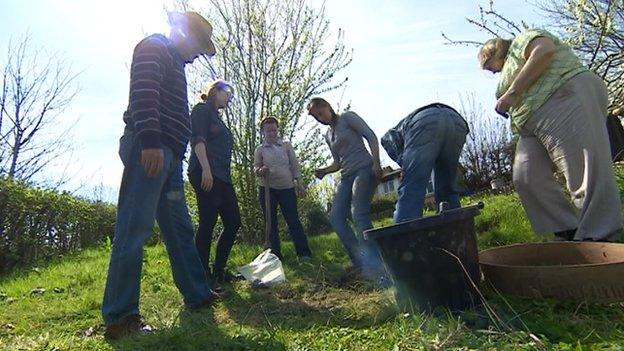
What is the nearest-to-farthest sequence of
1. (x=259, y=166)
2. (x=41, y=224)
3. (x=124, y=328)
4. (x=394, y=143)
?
(x=124, y=328) → (x=394, y=143) → (x=259, y=166) → (x=41, y=224)

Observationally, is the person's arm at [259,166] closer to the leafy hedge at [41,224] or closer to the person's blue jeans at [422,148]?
the person's blue jeans at [422,148]

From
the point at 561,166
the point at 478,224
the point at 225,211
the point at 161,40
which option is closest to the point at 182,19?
the point at 161,40

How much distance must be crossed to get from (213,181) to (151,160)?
54.8 inches

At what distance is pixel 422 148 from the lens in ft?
10.2

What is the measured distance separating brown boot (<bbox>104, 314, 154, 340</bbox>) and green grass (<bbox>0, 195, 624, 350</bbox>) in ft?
0.20

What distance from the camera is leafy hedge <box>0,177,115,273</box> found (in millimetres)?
7602

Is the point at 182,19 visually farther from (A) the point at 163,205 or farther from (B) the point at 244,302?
(B) the point at 244,302

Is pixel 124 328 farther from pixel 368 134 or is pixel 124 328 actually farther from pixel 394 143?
pixel 368 134

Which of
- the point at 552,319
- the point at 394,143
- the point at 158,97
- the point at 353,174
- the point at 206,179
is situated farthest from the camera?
the point at 353,174

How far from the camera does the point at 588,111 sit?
272 cm

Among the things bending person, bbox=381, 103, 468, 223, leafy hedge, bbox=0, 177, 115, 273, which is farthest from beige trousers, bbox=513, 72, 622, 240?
leafy hedge, bbox=0, 177, 115, 273

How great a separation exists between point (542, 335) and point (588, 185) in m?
1.16

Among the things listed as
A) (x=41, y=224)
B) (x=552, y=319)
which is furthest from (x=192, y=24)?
(x=41, y=224)

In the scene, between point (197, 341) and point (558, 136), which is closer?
point (197, 341)
